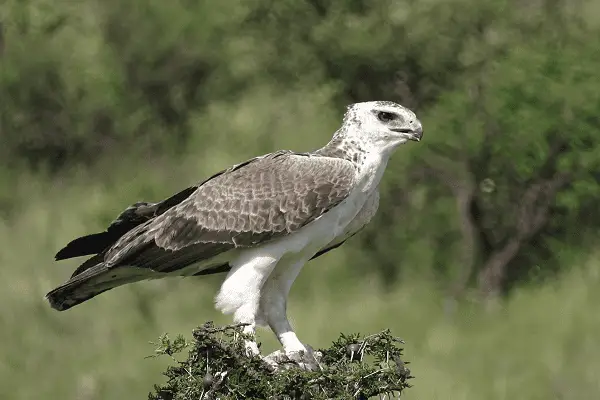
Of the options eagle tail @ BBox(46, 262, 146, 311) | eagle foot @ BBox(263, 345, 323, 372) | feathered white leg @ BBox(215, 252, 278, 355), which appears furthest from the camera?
eagle tail @ BBox(46, 262, 146, 311)

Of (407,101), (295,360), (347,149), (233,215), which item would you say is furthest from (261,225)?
→ (407,101)

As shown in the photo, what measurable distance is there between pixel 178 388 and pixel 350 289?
18.9 m

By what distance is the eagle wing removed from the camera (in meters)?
9.94

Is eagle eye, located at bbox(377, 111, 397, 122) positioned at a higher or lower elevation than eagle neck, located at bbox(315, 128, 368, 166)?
higher

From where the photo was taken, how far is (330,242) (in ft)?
33.4

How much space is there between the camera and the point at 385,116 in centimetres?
991

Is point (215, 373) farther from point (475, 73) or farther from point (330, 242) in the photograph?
point (475, 73)

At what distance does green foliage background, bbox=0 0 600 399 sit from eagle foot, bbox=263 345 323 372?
11.7m

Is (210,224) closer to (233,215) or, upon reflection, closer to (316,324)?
(233,215)

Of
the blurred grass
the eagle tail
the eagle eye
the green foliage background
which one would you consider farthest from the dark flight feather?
the green foliage background

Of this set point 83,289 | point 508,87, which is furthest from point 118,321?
point 83,289

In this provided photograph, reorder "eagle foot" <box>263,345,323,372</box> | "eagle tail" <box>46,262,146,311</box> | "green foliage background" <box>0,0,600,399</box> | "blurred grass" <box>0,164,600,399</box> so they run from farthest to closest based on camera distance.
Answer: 1. "green foliage background" <box>0,0,600,399</box>
2. "blurred grass" <box>0,164,600,399</box>
3. "eagle tail" <box>46,262,146,311</box>
4. "eagle foot" <box>263,345,323,372</box>

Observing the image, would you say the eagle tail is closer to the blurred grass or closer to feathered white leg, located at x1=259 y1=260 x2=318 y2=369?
feathered white leg, located at x1=259 y1=260 x2=318 y2=369

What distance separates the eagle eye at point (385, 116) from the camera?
9.89m
